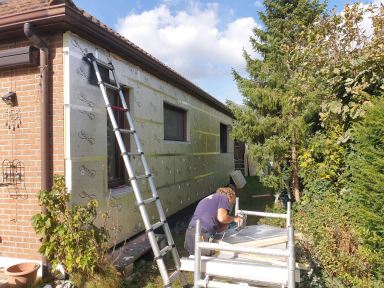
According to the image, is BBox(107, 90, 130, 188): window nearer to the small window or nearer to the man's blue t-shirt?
the man's blue t-shirt

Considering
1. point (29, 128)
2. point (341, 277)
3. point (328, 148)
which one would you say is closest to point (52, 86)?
point (29, 128)

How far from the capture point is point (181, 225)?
8570 millimetres

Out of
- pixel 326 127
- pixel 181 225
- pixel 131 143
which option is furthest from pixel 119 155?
pixel 326 127

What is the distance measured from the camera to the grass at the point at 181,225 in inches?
183

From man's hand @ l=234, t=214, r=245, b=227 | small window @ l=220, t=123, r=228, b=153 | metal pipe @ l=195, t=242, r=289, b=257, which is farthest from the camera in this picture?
small window @ l=220, t=123, r=228, b=153

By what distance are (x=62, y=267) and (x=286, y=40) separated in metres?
7.99

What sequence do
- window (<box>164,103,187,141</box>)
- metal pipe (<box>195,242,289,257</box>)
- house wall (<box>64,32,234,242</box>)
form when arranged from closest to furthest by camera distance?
metal pipe (<box>195,242,289,257</box>) → house wall (<box>64,32,234,242</box>) → window (<box>164,103,187,141</box>)

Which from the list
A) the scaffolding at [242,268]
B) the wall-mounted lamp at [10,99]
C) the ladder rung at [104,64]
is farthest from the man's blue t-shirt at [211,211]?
the wall-mounted lamp at [10,99]

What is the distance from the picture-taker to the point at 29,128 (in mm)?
4426

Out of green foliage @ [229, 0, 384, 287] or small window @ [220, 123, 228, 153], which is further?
small window @ [220, 123, 228, 153]

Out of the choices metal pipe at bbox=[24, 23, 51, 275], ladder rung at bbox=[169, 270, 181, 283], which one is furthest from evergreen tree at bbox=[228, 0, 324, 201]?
metal pipe at bbox=[24, 23, 51, 275]

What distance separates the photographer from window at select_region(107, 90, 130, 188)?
5.50 metres

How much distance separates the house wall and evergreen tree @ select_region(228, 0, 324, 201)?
1836mm

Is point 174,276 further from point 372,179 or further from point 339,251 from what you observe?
point 372,179
